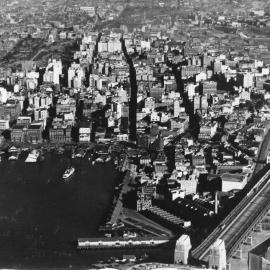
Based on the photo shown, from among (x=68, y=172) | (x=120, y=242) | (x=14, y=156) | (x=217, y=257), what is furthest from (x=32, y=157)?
(x=217, y=257)

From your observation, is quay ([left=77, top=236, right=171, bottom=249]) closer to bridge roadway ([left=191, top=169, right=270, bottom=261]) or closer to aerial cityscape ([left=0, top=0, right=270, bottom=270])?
aerial cityscape ([left=0, top=0, right=270, bottom=270])

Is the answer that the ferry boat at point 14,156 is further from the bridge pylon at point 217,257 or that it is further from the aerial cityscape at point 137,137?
the bridge pylon at point 217,257

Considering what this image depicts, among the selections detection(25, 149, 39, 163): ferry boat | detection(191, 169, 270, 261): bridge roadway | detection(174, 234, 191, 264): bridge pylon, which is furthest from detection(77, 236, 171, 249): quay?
detection(25, 149, 39, 163): ferry boat

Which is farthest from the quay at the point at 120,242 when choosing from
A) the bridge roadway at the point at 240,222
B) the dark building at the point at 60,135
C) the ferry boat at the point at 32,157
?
the dark building at the point at 60,135

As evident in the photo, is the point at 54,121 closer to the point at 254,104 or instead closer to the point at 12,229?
the point at 254,104

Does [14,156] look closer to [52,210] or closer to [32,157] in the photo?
[32,157]

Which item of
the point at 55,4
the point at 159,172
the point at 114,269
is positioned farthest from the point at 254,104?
the point at 55,4
